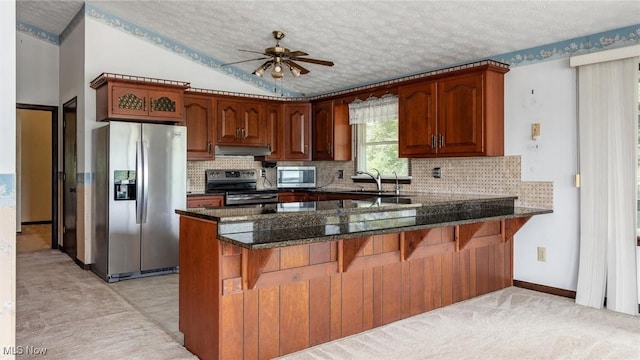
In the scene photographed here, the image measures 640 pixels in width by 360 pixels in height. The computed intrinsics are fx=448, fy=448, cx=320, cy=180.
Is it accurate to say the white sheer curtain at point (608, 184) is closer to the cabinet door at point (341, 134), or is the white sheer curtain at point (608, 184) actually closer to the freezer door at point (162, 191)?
the cabinet door at point (341, 134)

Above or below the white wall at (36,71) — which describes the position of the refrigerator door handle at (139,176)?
below

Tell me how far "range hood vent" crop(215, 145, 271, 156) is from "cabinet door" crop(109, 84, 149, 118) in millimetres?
1098

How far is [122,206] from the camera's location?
456 centimetres

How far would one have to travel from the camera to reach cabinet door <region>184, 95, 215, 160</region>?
538 centimetres

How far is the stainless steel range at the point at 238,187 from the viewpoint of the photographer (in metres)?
5.59

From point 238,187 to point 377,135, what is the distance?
6.46ft

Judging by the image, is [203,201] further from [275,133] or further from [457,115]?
[457,115]

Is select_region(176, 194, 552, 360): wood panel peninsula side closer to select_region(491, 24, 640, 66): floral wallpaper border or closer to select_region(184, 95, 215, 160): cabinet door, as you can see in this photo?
select_region(491, 24, 640, 66): floral wallpaper border

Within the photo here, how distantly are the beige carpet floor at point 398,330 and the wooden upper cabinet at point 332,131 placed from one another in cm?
267

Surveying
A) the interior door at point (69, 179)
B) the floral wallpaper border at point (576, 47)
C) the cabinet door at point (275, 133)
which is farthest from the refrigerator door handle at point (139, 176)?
the floral wallpaper border at point (576, 47)

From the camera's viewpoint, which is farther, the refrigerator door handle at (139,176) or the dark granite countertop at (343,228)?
the refrigerator door handle at (139,176)

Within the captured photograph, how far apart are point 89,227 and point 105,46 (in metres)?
2.05

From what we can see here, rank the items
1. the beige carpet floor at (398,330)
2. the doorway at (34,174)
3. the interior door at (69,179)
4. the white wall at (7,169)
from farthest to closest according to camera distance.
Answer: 1. the doorway at (34,174)
2. the interior door at (69,179)
3. the beige carpet floor at (398,330)
4. the white wall at (7,169)

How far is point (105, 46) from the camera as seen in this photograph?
5.08 m
